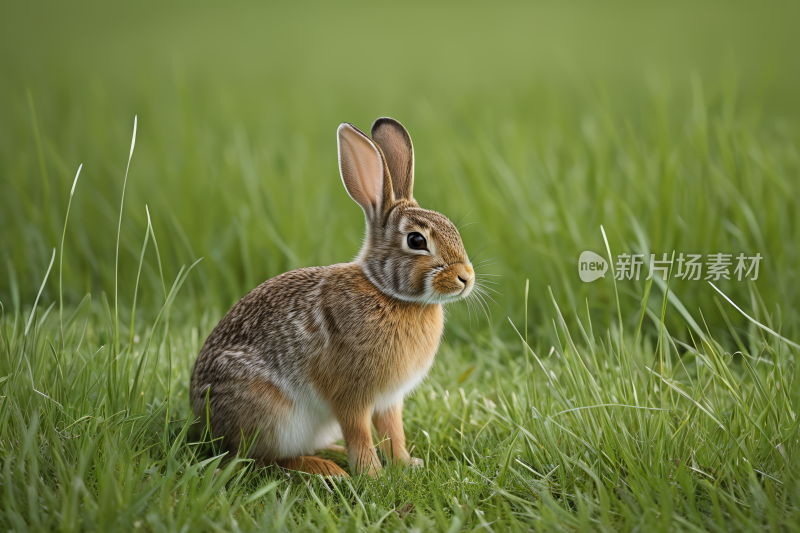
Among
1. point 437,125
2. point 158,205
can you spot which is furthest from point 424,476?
point 437,125

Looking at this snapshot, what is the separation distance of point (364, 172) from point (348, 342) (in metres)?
0.84

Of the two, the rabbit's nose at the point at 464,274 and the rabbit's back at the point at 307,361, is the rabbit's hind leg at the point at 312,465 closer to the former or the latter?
the rabbit's back at the point at 307,361

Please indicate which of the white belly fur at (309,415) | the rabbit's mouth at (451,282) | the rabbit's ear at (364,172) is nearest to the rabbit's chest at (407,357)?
the white belly fur at (309,415)

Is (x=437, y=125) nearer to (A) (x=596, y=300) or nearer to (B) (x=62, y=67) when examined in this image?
(A) (x=596, y=300)

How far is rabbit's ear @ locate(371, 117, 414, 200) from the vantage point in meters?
3.49

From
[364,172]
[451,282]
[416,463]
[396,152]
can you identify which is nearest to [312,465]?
[416,463]

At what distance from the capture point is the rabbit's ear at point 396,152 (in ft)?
11.4

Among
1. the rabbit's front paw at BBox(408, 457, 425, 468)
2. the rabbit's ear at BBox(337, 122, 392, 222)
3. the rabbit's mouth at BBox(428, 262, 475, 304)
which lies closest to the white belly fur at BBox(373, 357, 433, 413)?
the rabbit's front paw at BBox(408, 457, 425, 468)

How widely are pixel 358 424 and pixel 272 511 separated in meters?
0.68

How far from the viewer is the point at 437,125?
22.1ft

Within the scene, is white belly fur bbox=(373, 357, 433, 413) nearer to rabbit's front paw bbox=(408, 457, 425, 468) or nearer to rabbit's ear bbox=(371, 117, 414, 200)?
rabbit's front paw bbox=(408, 457, 425, 468)

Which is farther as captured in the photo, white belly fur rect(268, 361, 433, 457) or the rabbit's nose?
white belly fur rect(268, 361, 433, 457)

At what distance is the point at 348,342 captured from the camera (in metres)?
3.26

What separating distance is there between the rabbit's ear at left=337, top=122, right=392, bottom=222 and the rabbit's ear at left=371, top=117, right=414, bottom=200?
15 cm
